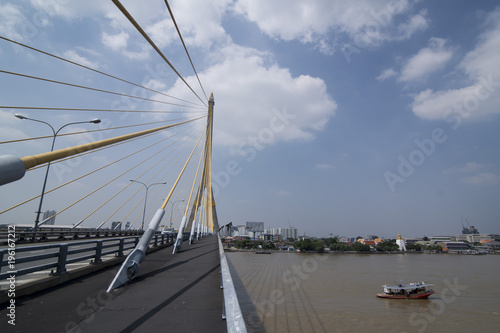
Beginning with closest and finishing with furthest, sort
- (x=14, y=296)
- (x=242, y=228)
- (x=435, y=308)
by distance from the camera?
(x=14, y=296) → (x=435, y=308) → (x=242, y=228)

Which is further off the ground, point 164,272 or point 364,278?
point 164,272

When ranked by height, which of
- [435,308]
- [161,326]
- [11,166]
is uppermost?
[11,166]

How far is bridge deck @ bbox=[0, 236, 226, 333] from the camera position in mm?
3842

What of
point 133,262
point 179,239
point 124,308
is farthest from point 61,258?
point 179,239

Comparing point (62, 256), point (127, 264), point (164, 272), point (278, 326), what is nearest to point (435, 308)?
point (278, 326)

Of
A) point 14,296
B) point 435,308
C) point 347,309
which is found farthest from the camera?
point 435,308

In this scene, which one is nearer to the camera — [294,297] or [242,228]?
[294,297]

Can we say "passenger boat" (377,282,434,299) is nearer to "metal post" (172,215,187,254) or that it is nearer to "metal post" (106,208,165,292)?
"metal post" (172,215,187,254)

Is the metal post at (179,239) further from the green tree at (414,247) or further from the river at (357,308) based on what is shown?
the green tree at (414,247)

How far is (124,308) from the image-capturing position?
188 inches

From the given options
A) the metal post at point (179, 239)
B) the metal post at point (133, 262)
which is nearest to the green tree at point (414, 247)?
the metal post at point (179, 239)

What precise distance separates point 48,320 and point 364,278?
37.0 meters

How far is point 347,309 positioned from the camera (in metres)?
19.7

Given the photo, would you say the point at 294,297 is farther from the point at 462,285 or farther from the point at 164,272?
the point at 462,285
